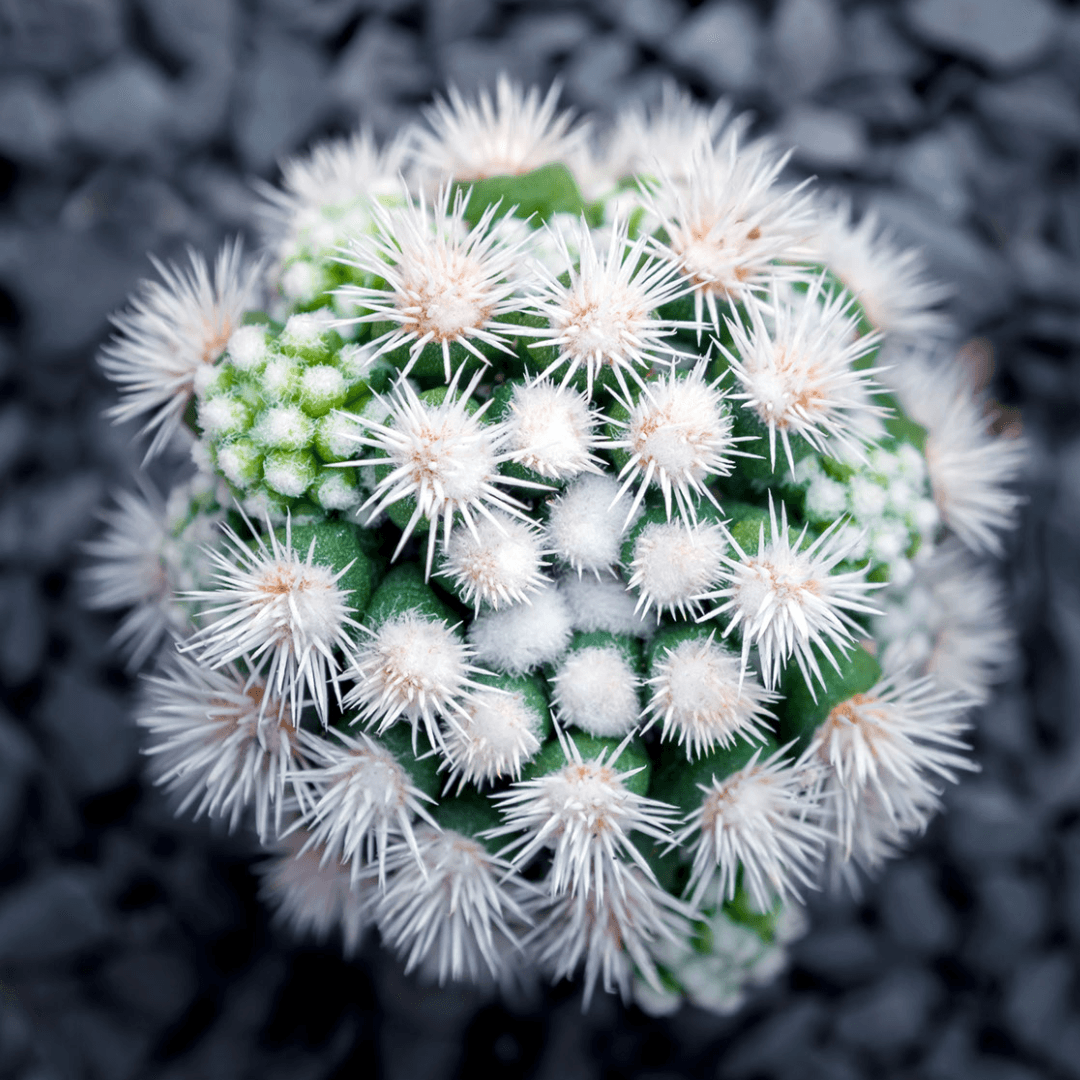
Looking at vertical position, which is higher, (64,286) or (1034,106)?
(1034,106)

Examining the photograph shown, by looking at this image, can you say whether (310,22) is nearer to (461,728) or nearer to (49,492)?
(49,492)

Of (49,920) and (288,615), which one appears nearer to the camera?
(288,615)

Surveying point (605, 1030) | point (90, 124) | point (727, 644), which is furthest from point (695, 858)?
point (90, 124)

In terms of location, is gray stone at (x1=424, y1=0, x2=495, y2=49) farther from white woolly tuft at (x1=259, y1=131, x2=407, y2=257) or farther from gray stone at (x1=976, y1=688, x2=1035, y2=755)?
gray stone at (x1=976, y1=688, x2=1035, y2=755)

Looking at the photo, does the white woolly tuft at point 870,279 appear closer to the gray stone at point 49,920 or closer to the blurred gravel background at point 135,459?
the blurred gravel background at point 135,459

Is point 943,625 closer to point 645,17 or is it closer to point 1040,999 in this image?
point 1040,999

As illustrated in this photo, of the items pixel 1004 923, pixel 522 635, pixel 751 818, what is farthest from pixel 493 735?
pixel 1004 923

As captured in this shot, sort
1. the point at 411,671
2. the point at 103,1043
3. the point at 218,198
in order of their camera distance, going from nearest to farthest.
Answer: the point at 411,671
the point at 103,1043
the point at 218,198

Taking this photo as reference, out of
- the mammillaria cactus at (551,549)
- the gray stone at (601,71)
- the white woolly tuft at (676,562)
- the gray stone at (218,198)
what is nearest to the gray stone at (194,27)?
the gray stone at (218,198)
